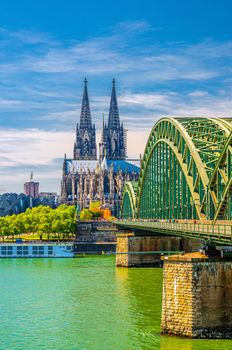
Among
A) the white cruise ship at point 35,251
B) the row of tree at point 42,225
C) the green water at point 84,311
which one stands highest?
the row of tree at point 42,225

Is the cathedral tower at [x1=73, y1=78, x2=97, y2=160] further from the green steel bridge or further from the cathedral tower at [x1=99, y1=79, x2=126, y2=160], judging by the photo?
the green steel bridge

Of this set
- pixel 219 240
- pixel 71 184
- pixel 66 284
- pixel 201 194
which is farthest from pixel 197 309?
pixel 71 184

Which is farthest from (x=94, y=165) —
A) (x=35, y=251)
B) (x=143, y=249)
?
(x=143, y=249)

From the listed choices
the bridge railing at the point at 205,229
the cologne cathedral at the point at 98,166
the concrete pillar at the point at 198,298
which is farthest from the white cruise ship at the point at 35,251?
the cologne cathedral at the point at 98,166

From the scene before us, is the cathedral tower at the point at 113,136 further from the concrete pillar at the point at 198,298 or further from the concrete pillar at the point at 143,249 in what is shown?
the concrete pillar at the point at 198,298

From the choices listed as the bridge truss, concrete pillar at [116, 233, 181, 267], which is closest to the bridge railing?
the bridge truss

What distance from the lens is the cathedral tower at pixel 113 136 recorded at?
189m

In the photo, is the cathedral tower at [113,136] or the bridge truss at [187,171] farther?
the cathedral tower at [113,136]

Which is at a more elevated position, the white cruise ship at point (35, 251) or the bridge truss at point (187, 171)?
the bridge truss at point (187, 171)

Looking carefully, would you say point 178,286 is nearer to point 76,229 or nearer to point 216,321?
point 216,321

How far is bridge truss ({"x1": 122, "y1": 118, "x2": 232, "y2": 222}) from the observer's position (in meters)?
40.4

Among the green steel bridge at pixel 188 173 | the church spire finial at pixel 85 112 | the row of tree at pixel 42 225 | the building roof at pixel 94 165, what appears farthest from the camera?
the church spire finial at pixel 85 112

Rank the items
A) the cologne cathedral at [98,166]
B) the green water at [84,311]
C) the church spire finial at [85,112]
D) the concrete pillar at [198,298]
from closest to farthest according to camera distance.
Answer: the concrete pillar at [198,298] < the green water at [84,311] < the cologne cathedral at [98,166] < the church spire finial at [85,112]

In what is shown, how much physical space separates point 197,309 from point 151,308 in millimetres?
9910
